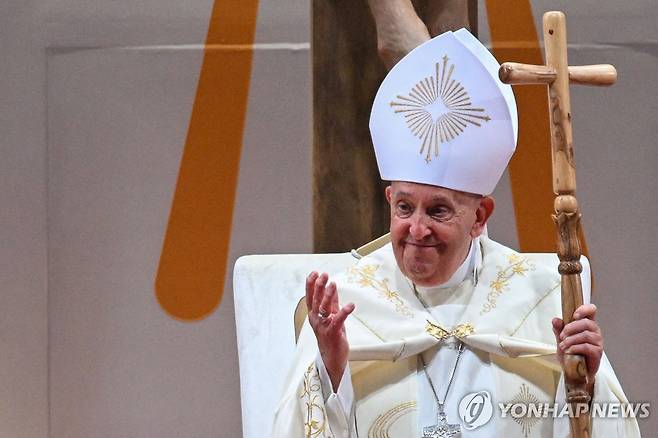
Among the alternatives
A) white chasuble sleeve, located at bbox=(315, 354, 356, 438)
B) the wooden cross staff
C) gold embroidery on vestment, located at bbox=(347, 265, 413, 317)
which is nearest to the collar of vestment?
gold embroidery on vestment, located at bbox=(347, 265, 413, 317)

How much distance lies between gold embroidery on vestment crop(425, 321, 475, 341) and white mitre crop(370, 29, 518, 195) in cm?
33

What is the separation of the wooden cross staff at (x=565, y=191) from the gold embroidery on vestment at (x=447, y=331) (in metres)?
0.41

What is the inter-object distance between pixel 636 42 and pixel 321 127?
77.7 inches

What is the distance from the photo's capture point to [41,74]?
4832 mm

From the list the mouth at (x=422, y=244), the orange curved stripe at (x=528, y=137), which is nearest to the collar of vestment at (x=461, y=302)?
the mouth at (x=422, y=244)

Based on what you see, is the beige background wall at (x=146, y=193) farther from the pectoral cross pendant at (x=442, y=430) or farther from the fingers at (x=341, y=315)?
the fingers at (x=341, y=315)

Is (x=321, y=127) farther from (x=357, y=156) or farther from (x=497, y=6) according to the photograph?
(x=497, y=6)

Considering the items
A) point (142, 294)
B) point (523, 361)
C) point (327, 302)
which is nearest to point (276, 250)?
point (142, 294)

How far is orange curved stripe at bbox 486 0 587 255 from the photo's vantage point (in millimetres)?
4742

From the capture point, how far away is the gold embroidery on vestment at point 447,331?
Answer: 2818mm

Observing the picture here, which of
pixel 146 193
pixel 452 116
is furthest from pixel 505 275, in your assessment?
pixel 146 193

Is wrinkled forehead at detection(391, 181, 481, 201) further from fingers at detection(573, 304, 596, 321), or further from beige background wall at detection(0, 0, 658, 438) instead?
beige background wall at detection(0, 0, 658, 438)

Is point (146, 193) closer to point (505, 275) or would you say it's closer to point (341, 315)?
point (505, 275)

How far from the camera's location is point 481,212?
9.21ft
